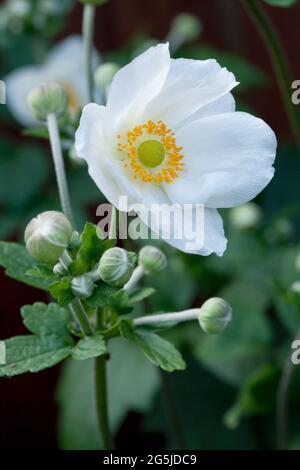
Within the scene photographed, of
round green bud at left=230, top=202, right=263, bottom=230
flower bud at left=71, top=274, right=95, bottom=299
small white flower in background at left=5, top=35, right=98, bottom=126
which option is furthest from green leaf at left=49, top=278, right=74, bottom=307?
small white flower in background at left=5, top=35, right=98, bottom=126

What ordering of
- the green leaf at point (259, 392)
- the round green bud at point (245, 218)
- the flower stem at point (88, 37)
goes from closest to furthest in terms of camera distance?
the flower stem at point (88, 37) < the green leaf at point (259, 392) < the round green bud at point (245, 218)

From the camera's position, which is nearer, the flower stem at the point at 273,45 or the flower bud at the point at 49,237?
the flower bud at the point at 49,237

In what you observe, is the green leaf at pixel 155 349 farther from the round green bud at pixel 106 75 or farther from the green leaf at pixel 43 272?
the round green bud at pixel 106 75

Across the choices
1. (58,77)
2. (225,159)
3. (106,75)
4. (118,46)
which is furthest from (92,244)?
(118,46)

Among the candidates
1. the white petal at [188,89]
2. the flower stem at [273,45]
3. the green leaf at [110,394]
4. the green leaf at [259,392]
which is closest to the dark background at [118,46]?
the green leaf at [110,394]

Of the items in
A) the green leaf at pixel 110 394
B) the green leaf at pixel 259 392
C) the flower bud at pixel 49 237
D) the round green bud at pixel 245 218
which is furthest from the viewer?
the round green bud at pixel 245 218

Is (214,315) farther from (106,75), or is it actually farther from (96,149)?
(106,75)

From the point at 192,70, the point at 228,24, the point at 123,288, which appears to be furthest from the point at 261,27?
the point at 228,24

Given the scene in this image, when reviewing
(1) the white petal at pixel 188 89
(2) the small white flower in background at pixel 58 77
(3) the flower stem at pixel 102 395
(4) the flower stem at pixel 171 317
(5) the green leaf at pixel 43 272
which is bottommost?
(3) the flower stem at pixel 102 395

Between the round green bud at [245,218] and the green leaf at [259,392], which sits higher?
the round green bud at [245,218]
